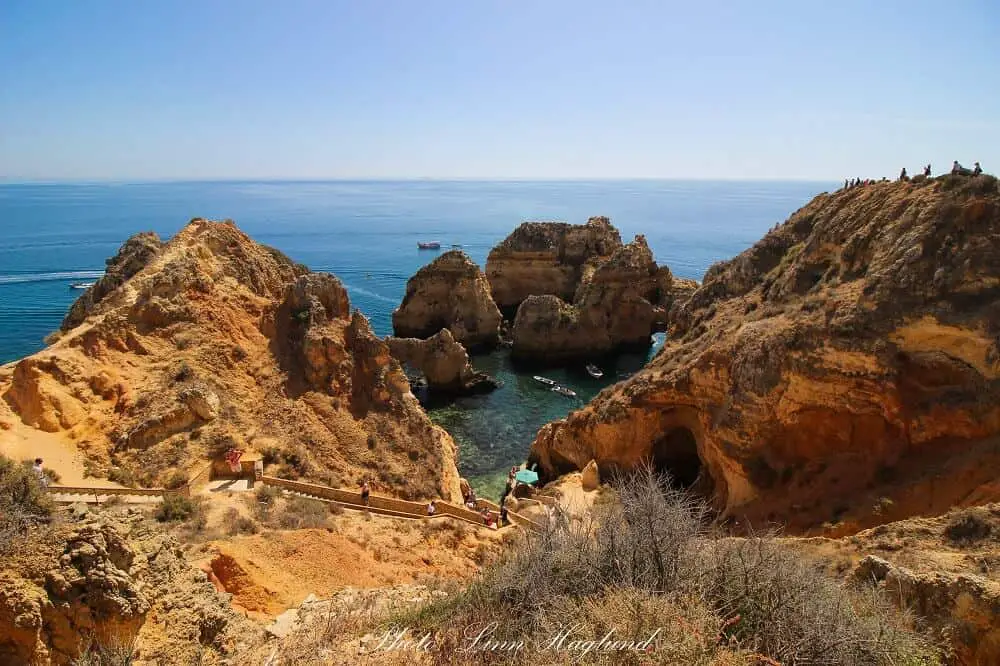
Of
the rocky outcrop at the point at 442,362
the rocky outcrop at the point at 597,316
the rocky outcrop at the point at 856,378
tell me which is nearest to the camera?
the rocky outcrop at the point at 856,378

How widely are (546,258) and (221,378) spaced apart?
4111 centimetres

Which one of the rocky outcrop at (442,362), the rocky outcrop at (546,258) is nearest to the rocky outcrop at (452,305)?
the rocky outcrop at (546,258)

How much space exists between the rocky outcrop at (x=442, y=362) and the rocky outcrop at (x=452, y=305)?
27.9 feet

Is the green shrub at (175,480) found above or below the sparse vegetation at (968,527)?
below

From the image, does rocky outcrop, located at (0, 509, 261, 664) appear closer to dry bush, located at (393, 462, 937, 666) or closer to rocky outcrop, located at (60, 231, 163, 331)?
dry bush, located at (393, 462, 937, 666)

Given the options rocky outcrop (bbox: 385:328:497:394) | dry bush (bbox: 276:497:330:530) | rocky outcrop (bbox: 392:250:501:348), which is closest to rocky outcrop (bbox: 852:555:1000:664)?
dry bush (bbox: 276:497:330:530)

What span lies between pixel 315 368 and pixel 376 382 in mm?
2302

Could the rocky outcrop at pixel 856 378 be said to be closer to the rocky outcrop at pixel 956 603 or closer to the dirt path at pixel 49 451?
the rocky outcrop at pixel 956 603

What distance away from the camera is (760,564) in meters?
7.43

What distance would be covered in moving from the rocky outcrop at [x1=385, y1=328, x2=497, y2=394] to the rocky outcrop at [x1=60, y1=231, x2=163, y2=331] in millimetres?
18000

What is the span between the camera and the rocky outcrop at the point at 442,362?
1506 inches

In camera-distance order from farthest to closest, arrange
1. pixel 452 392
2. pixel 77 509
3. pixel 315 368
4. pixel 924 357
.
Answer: pixel 452 392
pixel 315 368
pixel 924 357
pixel 77 509

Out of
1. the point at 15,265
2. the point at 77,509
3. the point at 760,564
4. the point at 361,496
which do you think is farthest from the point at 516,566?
the point at 15,265

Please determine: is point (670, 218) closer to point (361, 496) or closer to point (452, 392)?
point (452, 392)
